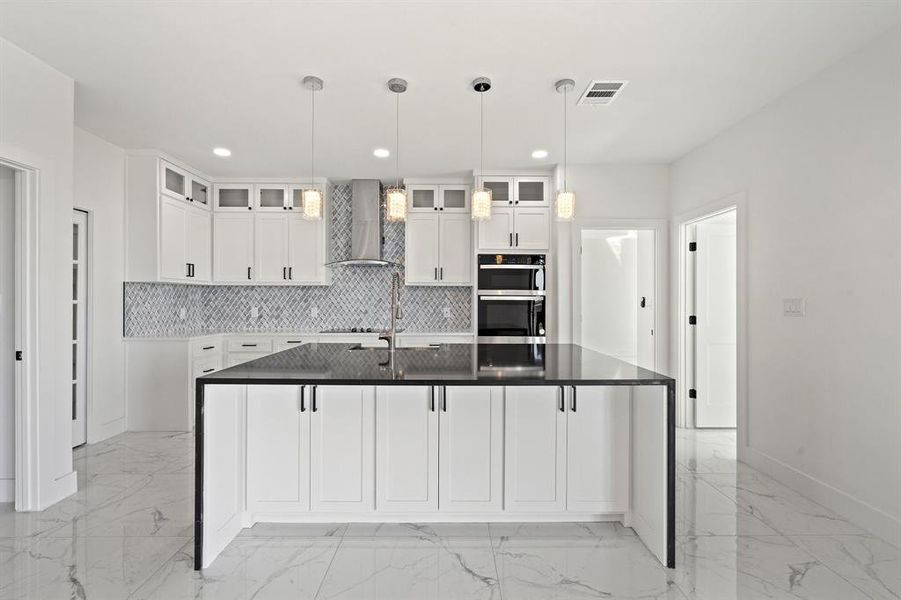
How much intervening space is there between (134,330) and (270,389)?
112 inches

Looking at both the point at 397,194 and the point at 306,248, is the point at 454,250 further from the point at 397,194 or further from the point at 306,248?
the point at 397,194

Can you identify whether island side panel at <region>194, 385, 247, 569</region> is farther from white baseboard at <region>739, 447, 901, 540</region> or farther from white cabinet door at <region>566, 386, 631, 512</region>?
white baseboard at <region>739, 447, 901, 540</region>

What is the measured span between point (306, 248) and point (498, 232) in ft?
7.09

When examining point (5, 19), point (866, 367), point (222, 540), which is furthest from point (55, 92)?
point (866, 367)

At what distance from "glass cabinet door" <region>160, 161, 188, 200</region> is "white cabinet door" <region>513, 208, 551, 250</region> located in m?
3.42

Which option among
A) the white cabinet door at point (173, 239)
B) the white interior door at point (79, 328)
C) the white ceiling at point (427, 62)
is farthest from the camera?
the white cabinet door at point (173, 239)

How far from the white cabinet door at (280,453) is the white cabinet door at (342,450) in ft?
0.17

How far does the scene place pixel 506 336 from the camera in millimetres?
4828

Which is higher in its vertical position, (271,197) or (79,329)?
(271,197)

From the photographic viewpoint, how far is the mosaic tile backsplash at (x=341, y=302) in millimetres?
5516

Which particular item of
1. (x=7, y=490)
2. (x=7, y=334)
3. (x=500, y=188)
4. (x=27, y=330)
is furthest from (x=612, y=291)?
(x=7, y=490)

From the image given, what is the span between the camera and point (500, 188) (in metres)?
4.90

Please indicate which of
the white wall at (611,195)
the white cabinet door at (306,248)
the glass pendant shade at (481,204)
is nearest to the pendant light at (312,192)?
the glass pendant shade at (481,204)

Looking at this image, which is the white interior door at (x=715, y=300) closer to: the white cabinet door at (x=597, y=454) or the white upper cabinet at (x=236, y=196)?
the white cabinet door at (x=597, y=454)
